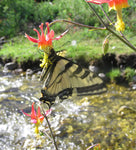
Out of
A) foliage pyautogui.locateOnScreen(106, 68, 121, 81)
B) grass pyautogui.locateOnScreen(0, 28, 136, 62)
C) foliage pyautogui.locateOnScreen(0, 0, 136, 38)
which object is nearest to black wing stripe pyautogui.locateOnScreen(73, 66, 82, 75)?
foliage pyautogui.locateOnScreen(106, 68, 121, 81)

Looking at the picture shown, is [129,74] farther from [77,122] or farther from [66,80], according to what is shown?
[66,80]

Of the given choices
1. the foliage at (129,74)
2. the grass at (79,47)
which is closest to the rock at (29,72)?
the grass at (79,47)

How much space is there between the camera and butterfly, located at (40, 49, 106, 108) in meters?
1.22

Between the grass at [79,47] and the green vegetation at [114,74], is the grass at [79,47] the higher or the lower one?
the higher one

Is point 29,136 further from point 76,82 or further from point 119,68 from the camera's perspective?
point 119,68

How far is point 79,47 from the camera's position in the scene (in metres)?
7.74

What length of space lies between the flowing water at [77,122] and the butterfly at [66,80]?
1574mm

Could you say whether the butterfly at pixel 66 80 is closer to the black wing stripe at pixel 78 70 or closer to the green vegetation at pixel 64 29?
the black wing stripe at pixel 78 70

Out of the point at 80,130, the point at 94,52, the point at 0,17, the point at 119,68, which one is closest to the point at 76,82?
the point at 80,130

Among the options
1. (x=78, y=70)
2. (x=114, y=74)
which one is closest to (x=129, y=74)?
(x=114, y=74)

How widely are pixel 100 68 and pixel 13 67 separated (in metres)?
3.78

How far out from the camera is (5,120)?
4.36m

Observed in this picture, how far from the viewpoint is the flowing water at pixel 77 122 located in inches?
141

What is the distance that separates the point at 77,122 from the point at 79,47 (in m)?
4.22
